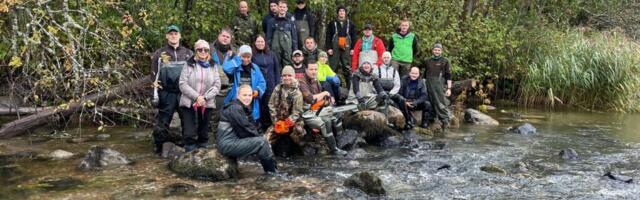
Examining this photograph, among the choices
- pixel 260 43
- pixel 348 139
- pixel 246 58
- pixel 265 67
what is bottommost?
pixel 348 139

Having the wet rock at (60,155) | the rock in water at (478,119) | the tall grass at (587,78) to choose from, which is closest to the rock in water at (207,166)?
the wet rock at (60,155)

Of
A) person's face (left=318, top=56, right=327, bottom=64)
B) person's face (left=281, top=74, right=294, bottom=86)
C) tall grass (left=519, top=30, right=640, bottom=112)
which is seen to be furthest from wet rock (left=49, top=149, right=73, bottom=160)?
tall grass (left=519, top=30, right=640, bottom=112)

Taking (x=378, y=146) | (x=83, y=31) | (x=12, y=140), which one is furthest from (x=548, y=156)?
(x=12, y=140)

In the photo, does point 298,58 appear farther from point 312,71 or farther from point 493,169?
point 493,169

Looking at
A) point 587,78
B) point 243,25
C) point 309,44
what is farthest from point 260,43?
point 587,78

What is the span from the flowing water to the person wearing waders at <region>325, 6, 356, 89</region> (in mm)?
2711

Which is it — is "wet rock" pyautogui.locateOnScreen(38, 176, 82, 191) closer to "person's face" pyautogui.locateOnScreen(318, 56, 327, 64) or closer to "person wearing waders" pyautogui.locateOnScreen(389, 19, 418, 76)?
"person's face" pyautogui.locateOnScreen(318, 56, 327, 64)

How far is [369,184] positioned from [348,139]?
108 inches

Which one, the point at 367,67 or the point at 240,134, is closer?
the point at 240,134

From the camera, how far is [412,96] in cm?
1207

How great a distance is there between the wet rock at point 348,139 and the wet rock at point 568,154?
3.40m

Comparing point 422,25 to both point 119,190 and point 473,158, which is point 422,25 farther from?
point 119,190

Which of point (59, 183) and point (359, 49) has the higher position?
point (359, 49)

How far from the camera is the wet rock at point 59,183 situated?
712cm
